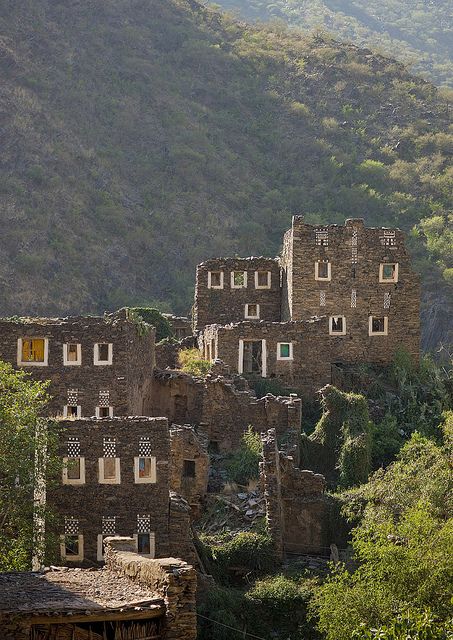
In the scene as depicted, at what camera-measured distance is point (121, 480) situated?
44.3 m

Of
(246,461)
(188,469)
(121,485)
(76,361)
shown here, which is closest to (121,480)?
(121,485)

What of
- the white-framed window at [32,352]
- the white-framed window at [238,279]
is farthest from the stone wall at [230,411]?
the white-framed window at [238,279]

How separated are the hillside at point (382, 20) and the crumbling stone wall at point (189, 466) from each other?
122 metres

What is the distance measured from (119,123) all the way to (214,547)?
257 ft

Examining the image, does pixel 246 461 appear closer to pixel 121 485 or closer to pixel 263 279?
pixel 121 485

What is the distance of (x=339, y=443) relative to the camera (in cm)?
5569

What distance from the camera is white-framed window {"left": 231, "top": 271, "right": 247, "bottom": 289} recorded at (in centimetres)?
6600

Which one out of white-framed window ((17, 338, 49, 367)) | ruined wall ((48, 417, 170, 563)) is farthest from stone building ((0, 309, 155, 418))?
ruined wall ((48, 417, 170, 563))

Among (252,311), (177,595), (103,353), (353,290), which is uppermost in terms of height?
(353,290)

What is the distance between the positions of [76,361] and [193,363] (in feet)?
25.9

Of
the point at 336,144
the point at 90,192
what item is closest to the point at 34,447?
the point at 90,192

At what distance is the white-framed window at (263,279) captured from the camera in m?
66.0

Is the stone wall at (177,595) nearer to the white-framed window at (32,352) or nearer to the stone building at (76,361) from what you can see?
the stone building at (76,361)

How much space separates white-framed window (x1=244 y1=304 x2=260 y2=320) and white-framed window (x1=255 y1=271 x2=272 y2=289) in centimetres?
86
